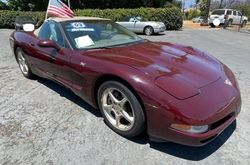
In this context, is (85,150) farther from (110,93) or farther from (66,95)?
(66,95)

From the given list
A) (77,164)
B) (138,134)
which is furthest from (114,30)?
(77,164)

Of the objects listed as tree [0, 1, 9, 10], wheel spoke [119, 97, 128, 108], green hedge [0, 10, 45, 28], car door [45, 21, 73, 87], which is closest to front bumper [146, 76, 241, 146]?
wheel spoke [119, 97, 128, 108]

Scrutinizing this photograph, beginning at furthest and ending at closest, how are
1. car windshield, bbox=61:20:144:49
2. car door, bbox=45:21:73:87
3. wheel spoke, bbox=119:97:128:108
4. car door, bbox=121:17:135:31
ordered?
1. car door, bbox=121:17:135:31
2. car windshield, bbox=61:20:144:49
3. car door, bbox=45:21:73:87
4. wheel spoke, bbox=119:97:128:108

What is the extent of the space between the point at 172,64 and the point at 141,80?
2.08 ft

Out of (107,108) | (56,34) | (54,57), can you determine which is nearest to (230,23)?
(56,34)

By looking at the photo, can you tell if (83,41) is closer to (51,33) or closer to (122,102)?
(51,33)

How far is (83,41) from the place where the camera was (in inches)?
160

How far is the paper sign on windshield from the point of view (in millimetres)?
3994

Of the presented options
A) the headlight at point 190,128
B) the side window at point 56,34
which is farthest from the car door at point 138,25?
the headlight at point 190,128

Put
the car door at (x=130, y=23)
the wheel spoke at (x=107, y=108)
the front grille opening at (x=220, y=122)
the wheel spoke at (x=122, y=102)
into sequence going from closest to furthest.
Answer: the front grille opening at (x=220, y=122) < the wheel spoke at (x=122, y=102) < the wheel spoke at (x=107, y=108) < the car door at (x=130, y=23)

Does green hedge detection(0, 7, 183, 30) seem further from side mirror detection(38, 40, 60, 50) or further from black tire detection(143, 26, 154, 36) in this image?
side mirror detection(38, 40, 60, 50)

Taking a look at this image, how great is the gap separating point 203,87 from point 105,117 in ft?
4.11

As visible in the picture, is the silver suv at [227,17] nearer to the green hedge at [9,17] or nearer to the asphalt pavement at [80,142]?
the green hedge at [9,17]

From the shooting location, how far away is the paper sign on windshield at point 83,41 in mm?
3994
